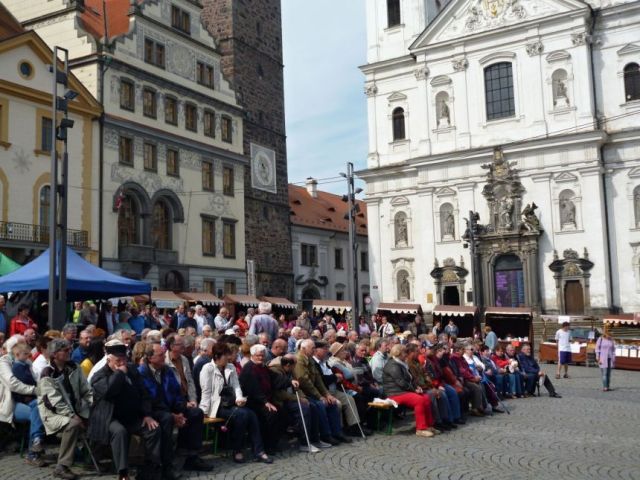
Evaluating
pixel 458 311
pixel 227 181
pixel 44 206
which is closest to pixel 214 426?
pixel 44 206

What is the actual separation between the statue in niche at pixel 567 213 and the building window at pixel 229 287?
16.9 m

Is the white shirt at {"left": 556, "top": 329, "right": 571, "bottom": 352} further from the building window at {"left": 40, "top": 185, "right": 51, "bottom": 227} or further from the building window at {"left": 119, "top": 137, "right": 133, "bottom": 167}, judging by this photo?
the building window at {"left": 119, "top": 137, "right": 133, "bottom": 167}

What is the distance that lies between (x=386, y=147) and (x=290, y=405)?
34849 mm

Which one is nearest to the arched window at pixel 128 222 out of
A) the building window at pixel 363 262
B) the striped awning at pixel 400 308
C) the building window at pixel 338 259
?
the striped awning at pixel 400 308

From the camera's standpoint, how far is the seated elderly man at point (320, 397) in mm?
10961

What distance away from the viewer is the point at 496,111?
40562mm

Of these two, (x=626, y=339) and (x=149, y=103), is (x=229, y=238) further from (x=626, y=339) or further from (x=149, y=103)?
(x=626, y=339)

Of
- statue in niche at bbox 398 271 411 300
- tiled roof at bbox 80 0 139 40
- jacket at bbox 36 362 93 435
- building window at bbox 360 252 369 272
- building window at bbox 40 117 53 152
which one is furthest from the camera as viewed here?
building window at bbox 360 252 369 272

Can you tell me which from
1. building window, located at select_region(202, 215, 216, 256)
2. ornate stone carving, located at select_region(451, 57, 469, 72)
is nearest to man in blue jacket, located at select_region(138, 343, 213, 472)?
building window, located at select_region(202, 215, 216, 256)

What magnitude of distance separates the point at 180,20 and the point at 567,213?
2139cm

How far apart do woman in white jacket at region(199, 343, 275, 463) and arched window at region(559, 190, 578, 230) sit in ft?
101

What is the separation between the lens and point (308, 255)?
50.9 meters

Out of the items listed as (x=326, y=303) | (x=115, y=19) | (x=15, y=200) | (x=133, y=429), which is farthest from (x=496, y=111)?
(x=133, y=429)

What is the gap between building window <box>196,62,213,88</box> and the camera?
1412 inches
